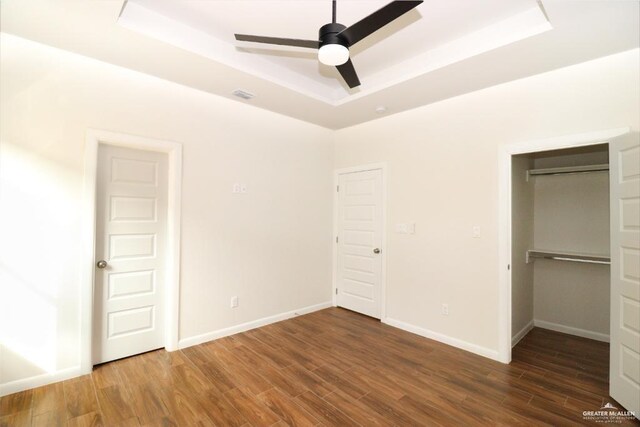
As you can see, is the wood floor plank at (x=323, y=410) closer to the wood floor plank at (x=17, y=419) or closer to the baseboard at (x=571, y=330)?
the wood floor plank at (x=17, y=419)

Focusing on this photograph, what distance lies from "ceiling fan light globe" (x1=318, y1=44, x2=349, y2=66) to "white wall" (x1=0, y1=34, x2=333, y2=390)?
6.86 feet

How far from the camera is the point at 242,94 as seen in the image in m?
3.43

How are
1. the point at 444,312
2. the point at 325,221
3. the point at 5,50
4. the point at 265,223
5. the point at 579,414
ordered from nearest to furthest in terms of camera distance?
1. the point at 579,414
2. the point at 5,50
3. the point at 444,312
4. the point at 265,223
5. the point at 325,221

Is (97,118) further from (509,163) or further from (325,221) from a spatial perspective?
(509,163)

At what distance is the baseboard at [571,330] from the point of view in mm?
3598

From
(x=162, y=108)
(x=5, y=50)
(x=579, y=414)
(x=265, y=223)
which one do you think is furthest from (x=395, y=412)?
(x=5, y=50)

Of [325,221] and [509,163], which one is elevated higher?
[509,163]

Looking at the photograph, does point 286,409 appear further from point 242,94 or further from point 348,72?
point 242,94

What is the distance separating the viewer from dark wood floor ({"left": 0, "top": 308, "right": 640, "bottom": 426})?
217 centimetres

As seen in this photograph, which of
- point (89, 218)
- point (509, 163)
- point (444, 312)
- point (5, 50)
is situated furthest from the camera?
point (444, 312)

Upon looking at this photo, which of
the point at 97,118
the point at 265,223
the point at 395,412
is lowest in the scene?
the point at 395,412

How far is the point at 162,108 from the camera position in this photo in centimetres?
313

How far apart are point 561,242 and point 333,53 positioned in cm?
412

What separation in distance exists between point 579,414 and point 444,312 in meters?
1.41
